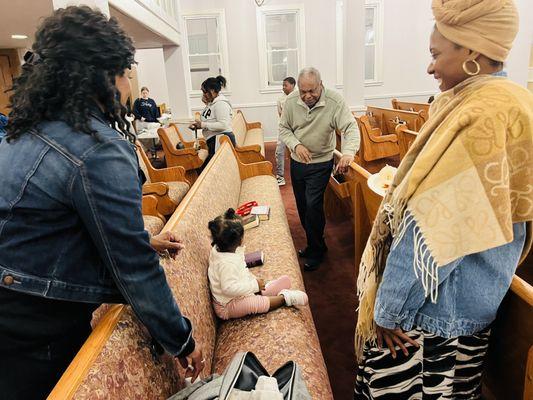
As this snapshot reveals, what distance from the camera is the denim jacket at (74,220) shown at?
0.82 meters

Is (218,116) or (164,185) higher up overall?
(218,116)

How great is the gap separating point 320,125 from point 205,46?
7105 mm

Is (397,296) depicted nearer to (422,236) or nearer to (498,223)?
(422,236)

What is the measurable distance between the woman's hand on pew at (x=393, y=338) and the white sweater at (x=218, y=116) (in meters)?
3.62

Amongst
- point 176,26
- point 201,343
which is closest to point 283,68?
point 176,26

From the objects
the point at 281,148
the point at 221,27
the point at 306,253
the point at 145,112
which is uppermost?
the point at 221,27

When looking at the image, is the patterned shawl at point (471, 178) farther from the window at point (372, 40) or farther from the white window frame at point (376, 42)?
the window at point (372, 40)

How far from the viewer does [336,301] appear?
266 cm

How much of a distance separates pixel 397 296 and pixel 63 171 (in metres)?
0.86

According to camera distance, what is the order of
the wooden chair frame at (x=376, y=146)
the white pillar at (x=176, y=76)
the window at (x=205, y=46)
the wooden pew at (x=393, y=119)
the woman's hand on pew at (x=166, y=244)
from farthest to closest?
the window at (x=205, y=46)
the white pillar at (x=176, y=76)
the wooden pew at (x=393, y=119)
the wooden chair frame at (x=376, y=146)
the woman's hand on pew at (x=166, y=244)

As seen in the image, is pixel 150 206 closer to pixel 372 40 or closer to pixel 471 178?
pixel 471 178

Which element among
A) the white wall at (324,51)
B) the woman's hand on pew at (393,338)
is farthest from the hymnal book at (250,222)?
the white wall at (324,51)

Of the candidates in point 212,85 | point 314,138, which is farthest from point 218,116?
point 314,138

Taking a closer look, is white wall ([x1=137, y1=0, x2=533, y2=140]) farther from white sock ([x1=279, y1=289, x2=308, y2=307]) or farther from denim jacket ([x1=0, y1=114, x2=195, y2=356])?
denim jacket ([x1=0, y1=114, x2=195, y2=356])
